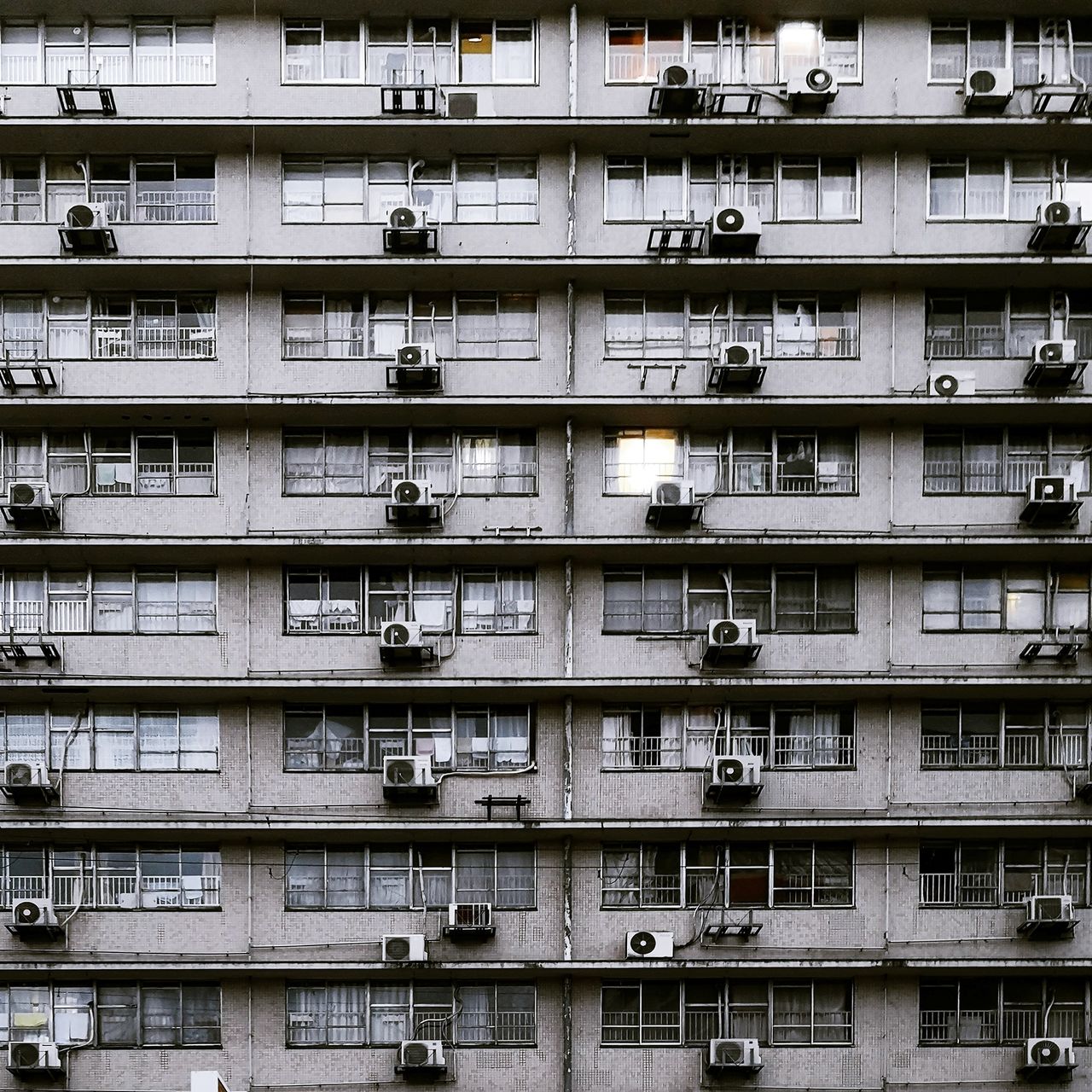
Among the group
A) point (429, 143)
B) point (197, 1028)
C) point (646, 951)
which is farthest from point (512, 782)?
point (429, 143)

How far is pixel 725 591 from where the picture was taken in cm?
1496

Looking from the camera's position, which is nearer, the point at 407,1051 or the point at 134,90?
the point at 407,1051

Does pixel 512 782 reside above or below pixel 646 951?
above

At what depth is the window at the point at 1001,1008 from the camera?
14.6m

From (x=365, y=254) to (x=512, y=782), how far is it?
7818mm

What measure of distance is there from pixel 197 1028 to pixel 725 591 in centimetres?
963

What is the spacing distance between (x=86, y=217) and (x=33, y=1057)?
37.6 feet

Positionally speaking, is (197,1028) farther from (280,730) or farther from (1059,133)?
(1059,133)

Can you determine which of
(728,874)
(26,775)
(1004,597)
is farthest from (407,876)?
(1004,597)

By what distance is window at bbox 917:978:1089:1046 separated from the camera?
47.9 feet

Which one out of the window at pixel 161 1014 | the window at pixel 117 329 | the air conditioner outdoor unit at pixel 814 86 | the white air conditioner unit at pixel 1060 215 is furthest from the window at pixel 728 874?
the air conditioner outdoor unit at pixel 814 86

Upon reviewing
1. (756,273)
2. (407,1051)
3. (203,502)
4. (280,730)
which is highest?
(756,273)

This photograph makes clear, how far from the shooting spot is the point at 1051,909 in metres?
14.1

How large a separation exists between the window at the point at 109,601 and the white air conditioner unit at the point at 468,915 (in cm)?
525
